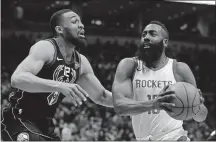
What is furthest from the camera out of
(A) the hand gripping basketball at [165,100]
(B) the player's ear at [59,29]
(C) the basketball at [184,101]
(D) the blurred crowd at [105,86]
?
(D) the blurred crowd at [105,86]

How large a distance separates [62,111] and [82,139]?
1.34 m

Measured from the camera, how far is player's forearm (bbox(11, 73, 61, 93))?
3086 millimetres

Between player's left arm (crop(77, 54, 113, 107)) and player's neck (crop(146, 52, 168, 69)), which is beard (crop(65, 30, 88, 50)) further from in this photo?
player's neck (crop(146, 52, 168, 69))

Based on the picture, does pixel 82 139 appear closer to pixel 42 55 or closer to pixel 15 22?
pixel 15 22

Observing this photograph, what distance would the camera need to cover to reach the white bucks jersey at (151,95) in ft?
11.2

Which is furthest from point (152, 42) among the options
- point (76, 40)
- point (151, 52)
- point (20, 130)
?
point (20, 130)

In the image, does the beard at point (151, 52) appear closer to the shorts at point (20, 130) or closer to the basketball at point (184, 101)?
the basketball at point (184, 101)

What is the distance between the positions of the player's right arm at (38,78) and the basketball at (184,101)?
722mm

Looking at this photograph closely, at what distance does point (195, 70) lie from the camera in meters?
14.3

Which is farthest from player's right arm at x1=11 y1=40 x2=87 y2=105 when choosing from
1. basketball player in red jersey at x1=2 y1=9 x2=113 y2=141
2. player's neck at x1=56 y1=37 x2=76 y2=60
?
player's neck at x1=56 y1=37 x2=76 y2=60

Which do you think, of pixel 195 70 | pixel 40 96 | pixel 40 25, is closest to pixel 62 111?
pixel 40 25

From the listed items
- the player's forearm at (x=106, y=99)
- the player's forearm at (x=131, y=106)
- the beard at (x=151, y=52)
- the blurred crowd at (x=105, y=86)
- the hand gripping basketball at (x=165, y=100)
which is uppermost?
the beard at (x=151, y=52)

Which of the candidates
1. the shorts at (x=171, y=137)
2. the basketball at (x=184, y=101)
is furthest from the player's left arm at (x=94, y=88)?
the basketball at (x=184, y=101)

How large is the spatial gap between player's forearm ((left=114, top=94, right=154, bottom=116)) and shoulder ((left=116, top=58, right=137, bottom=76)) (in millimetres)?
265
